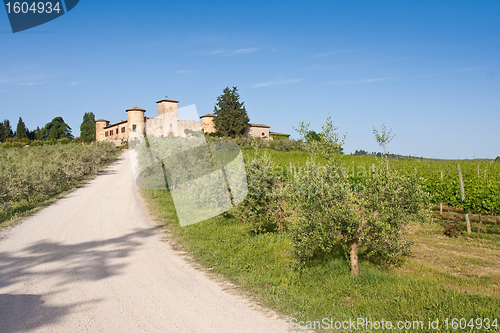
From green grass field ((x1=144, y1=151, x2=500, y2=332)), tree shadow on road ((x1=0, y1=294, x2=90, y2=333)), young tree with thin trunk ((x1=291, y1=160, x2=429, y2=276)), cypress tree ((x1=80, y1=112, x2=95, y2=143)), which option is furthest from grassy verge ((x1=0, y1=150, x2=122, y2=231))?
cypress tree ((x1=80, y1=112, x2=95, y2=143))

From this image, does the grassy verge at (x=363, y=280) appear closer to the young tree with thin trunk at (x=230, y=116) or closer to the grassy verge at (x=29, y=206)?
the grassy verge at (x=29, y=206)

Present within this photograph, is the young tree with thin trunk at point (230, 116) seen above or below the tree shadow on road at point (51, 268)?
above

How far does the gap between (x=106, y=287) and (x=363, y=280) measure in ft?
16.7

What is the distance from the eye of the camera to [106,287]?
6.40 m

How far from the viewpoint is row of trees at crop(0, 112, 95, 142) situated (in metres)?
76.7

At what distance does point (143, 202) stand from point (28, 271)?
933 cm

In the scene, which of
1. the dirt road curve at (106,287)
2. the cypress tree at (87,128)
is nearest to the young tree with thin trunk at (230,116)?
the cypress tree at (87,128)

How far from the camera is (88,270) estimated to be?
7363mm

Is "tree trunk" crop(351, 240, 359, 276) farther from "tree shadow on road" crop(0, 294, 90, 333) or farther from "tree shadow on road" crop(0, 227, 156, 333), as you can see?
"tree shadow on road" crop(0, 294, 90, 333)

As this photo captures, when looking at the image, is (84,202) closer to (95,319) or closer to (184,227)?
(184,227)

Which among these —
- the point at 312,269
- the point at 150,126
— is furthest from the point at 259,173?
the point at 150,126

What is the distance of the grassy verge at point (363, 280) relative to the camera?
16.9 feet

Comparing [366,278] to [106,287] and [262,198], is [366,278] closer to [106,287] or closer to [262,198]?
[262,198]

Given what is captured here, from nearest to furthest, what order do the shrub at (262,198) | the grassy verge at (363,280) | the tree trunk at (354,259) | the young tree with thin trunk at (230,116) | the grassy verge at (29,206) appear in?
the grassy verge at (363,280)
the tree trunk at (354,259)
the shrub at (262,198)
the grassy verge at (29,206)
the young tree with thin trunk at (230,116)
